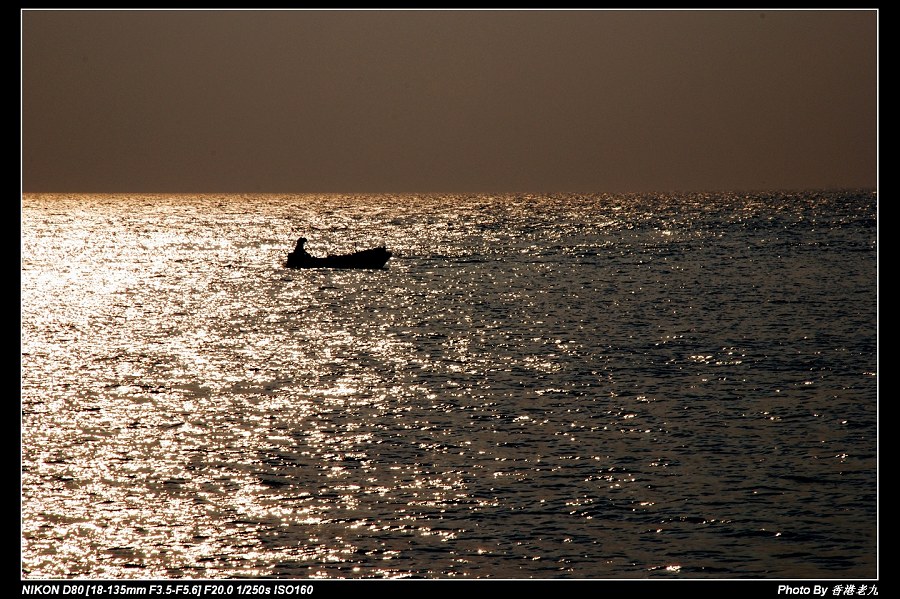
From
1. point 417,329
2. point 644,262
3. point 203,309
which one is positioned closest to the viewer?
point 417,329

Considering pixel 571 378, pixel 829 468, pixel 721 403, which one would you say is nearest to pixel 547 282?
pixel 571 378

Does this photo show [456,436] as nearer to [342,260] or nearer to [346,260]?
[342,260]

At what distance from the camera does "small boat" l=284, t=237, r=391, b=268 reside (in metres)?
85.5

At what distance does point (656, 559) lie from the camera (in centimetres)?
1928

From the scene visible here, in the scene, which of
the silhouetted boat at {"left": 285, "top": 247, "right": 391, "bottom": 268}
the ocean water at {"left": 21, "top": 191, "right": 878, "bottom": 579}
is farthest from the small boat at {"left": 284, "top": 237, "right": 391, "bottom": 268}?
the ocean water at {"left": 21, "top": 191, "right": 878, "bottom": 579}

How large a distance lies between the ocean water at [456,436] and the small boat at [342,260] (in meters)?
18.5

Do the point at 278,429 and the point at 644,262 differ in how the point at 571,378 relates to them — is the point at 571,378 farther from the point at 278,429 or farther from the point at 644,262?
the point at 644,262

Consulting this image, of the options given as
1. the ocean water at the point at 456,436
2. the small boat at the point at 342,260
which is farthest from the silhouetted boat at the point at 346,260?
the ocean water at the point at 456,436

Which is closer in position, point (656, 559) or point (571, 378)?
point (656, 559)

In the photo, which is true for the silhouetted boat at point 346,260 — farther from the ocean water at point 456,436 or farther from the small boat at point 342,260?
the ocean water at point 456,436

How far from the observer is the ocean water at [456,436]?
19891mm

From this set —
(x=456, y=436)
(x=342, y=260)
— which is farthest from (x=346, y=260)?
(x=456, y=436)

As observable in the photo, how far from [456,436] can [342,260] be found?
192 feet
